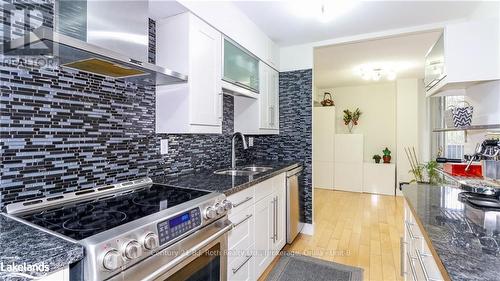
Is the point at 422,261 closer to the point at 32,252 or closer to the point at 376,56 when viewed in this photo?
the point at 32,252

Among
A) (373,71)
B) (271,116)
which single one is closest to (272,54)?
(271,116)

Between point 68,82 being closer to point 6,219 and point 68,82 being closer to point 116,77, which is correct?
point 116,77

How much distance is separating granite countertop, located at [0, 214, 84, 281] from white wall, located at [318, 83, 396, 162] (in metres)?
6.02

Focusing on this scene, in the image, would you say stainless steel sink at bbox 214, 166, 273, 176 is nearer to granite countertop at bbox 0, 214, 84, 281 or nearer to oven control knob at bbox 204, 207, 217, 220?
oven control knob at bbox 204, 207, 217, 220

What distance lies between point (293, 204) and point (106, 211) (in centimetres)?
198

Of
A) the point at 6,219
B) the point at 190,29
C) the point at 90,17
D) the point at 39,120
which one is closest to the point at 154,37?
the point at 190,29

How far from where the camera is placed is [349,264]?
236 cm

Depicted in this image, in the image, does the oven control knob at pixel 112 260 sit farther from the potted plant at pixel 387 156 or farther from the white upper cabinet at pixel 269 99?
the potted plant at pixel 387 156

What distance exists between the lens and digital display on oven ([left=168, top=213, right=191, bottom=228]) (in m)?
1.07

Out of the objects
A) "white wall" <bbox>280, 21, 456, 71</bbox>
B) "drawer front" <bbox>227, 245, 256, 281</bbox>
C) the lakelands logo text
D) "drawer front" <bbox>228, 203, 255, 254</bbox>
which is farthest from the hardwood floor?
"white wall" <bbox>280, 21, 456, 71</bbox>

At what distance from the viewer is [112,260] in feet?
2.64

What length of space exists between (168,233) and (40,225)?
0.47 metres

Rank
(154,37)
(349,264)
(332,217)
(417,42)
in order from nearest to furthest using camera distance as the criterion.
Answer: (154,37), (349,264), (417,42), (332,217)

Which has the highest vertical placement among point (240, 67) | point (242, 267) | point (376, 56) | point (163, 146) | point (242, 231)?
point (376, 56)
